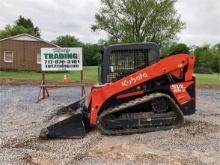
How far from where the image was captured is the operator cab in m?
10.4

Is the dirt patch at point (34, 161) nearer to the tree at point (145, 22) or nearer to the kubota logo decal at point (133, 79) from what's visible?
the kubota logo decal at point (133, 79)

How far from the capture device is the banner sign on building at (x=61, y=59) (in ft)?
57.3

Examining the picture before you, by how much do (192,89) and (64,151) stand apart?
3617 mm

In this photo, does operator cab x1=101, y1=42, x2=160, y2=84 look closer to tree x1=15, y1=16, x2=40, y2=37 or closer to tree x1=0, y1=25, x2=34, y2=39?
tree x1=0, y1=25, x2=34, y2=39

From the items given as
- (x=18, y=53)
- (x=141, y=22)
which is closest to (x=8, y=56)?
(x=18, y=53)

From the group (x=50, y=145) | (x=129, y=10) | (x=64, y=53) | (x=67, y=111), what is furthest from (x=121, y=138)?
(x=129, y=10)

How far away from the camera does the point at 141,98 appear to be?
9867mm

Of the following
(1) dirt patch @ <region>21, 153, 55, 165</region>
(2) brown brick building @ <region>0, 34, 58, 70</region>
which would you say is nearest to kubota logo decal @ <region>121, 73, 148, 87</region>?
(1) dirt patch @ <region>21, 153, 55, 165</region>

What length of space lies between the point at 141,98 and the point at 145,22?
141 feet

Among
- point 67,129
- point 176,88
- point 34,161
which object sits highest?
point 176,88

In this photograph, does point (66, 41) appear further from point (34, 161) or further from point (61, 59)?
point (34, 161)

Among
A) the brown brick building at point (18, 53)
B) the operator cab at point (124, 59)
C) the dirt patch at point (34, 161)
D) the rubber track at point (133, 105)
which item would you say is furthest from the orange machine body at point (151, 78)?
the brown brick building at point (18, 53)

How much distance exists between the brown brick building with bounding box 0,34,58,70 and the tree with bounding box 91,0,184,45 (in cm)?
1051

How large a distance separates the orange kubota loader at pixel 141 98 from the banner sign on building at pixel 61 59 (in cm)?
718
